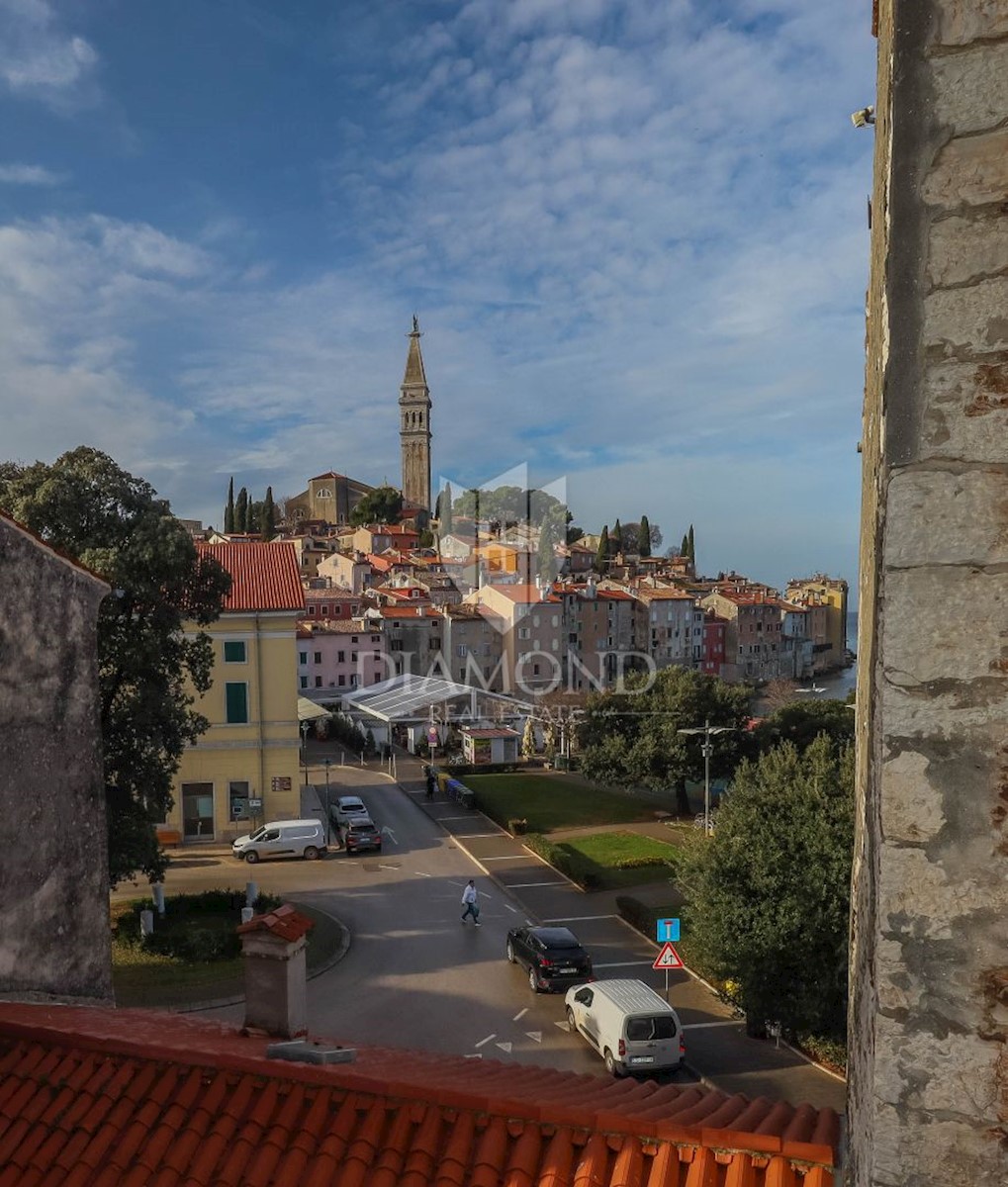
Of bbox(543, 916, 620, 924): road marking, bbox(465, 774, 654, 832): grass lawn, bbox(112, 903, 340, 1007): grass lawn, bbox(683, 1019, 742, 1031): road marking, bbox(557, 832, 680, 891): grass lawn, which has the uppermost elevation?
bbox(112, 903, 340, 1007): grass lawn

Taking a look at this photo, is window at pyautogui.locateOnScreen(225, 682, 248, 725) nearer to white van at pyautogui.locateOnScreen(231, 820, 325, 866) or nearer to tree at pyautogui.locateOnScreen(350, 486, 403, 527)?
white van at pyautogui.locateOnScreen(231, 820, 325, 866)

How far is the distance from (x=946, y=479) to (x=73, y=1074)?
5.49m

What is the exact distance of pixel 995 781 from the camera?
262 cm

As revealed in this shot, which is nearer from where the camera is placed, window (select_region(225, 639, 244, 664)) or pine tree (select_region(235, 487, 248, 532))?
window (select_region(225, 639, 244, 664))

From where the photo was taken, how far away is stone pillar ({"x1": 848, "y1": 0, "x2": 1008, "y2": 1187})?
2623 millimetres

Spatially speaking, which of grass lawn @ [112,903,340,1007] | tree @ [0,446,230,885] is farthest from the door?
tree @ [0,446,230,885]

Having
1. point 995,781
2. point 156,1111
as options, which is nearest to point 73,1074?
point 156,1111

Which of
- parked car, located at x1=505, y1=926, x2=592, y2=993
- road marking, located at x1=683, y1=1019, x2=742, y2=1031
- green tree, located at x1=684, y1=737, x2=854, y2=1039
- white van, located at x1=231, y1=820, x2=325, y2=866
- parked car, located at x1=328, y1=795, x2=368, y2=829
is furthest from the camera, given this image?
parked car, located at x1=328, y1=795, x2=368, y2=829

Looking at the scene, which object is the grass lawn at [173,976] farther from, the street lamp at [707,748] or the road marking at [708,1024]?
the street lamp at [707,748]

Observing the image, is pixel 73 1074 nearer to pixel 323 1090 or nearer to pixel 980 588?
pixel 323 1090

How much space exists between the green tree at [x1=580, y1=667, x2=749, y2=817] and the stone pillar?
28.5 meters

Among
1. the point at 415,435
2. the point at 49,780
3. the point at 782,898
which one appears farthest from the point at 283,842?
the point at 415,435

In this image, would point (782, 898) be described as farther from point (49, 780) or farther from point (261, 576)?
point (261, 576)

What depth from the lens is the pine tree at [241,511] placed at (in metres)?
106
